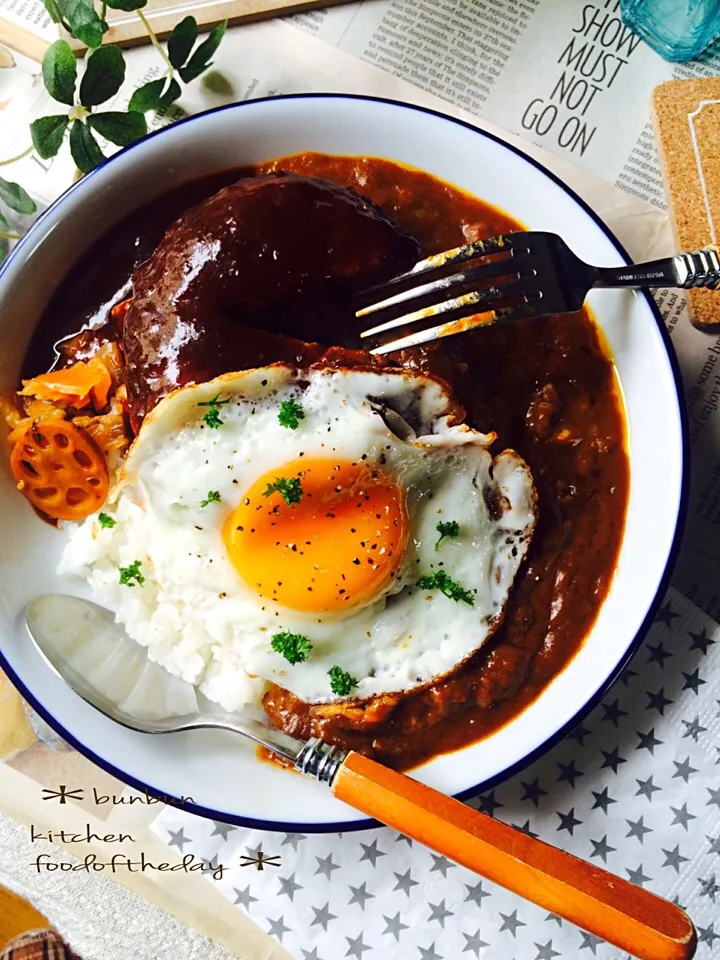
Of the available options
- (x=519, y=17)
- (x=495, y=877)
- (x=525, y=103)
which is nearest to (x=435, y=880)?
(x=495, y=877)

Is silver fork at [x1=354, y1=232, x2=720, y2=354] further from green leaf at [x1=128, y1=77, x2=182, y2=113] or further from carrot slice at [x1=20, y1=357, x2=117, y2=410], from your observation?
green leaf at [x1=128, y1=77, x2=182, y2=113]

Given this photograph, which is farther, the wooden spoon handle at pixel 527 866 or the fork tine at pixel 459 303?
the fork tine at pixel 459 303

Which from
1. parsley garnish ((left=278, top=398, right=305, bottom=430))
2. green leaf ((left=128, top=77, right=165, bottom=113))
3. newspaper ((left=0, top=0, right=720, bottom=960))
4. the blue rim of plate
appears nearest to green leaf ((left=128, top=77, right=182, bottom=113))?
green leaf ((left=128, top=77, right=165, bottom=113))

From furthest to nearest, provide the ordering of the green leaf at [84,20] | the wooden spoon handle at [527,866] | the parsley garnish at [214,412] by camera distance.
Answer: the green leaf at [84,20]
the parsley garnish at [214,412]
the wooden spoon handle at [527,866]

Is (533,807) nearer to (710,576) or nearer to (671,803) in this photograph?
(671,803)

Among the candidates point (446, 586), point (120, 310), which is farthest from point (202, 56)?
point (446, 586)

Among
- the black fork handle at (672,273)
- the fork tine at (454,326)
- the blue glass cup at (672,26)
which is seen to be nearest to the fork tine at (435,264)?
the fork tine at (454,326)

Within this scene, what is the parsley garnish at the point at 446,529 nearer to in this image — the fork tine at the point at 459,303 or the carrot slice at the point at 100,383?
the fork tine at the point at 459,303
